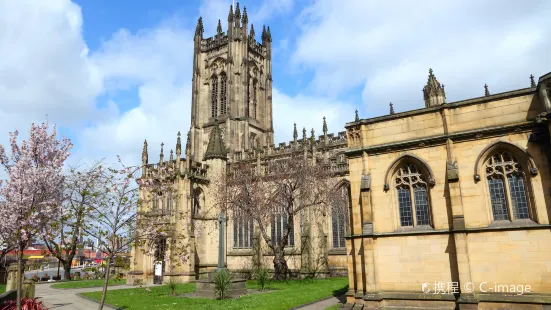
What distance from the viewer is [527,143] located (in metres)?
13.3

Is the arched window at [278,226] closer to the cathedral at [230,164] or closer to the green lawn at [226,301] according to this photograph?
the cathedral at [230,164]

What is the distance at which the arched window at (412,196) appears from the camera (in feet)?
49.0

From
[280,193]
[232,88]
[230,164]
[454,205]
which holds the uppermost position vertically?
[232,88]

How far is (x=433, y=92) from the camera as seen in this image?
29609 mm

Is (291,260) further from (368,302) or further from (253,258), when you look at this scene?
(368,302)

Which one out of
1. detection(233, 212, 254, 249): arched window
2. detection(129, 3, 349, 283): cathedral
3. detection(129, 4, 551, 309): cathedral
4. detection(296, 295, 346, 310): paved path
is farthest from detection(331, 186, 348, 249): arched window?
detection(129, 4, 551, 309): cathedral

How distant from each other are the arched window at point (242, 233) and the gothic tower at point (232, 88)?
14267 millimetres

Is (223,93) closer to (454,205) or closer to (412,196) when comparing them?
(412,196)

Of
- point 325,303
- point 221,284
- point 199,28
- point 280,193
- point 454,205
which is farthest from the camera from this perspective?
point 199,28

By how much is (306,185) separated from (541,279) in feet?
55.7

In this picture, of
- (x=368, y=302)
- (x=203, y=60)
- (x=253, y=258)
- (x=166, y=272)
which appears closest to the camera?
(x=368, y=302)

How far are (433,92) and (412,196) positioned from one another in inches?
681

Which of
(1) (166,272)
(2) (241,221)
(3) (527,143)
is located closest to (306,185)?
(2) (241,221)

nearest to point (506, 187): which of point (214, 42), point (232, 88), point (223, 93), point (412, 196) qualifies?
point (412, 196)
